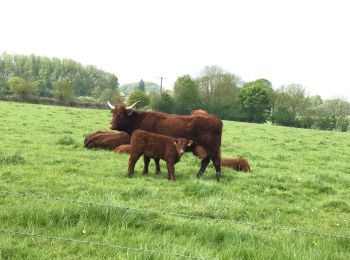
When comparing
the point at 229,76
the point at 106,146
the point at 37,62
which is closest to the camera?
the point at 106,146

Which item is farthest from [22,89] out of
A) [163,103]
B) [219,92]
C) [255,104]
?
[255,104]

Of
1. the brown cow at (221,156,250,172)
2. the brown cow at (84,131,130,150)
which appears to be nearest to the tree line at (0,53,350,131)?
the brown cow at (84,131,130,150)

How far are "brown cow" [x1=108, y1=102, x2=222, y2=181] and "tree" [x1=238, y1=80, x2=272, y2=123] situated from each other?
5835 cm

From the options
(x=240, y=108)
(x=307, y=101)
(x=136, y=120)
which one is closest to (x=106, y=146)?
(x=136, y=120)

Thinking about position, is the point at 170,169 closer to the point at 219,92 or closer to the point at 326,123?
the point at 326,123

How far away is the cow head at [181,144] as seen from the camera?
30.4ft

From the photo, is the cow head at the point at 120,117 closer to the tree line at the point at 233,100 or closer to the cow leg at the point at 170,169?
the cow leg at the point at 170,169

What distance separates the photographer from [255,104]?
6944cm

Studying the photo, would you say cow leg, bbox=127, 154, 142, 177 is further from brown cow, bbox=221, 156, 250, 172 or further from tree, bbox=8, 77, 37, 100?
tree, bbox=8, 77, 37, 100

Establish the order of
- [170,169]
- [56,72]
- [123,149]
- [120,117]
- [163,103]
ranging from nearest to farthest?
[170,169]
[120,117]
[123,149]
[163,103]
[56,72]

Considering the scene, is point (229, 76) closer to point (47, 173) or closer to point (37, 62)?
point (37, 62)

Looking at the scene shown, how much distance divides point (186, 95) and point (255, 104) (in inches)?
478

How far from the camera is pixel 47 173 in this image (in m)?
8.80

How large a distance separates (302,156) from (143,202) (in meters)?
11.0
